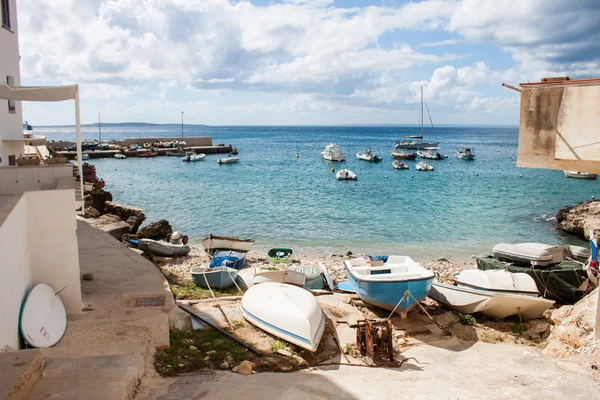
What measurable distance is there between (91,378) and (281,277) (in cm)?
859

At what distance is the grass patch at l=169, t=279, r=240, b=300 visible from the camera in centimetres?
1473

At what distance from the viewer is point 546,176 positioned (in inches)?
2108

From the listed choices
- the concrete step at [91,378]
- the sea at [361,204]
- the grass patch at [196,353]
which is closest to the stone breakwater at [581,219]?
the sea at [361,204]

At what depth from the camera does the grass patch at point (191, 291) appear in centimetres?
1473

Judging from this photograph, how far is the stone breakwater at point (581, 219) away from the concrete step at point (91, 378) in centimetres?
2444

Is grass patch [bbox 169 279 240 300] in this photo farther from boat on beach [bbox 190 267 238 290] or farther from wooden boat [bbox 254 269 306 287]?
wooden boat [bbox 254 269 306 287]

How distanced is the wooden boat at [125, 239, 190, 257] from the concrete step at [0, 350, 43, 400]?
15.0 meters

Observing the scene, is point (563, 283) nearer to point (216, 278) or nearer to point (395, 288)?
point (395, 288)

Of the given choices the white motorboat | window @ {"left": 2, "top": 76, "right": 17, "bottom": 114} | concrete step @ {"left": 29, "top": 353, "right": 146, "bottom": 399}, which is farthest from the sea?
concrete step @ {"left": 29, "top": 353, "right": 146, "bottom": 399}

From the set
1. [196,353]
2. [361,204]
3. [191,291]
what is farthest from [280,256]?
[361,204]

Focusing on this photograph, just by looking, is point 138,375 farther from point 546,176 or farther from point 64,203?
point 546,176

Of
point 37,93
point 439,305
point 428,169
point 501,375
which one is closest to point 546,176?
point 428,169

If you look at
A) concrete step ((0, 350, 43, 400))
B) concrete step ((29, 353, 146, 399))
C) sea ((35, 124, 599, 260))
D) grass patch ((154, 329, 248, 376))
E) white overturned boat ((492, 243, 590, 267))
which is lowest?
sea ((35, 124, 599, 260))

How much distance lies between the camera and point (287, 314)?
36.1 feet
